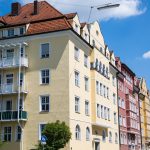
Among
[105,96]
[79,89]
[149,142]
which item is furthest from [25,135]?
[149,142]

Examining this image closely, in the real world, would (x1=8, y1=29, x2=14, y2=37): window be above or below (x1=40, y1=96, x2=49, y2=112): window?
above

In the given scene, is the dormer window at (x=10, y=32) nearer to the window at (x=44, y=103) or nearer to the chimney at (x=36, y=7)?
the chimney at (x=36, y=7)

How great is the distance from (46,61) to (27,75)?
2.94m

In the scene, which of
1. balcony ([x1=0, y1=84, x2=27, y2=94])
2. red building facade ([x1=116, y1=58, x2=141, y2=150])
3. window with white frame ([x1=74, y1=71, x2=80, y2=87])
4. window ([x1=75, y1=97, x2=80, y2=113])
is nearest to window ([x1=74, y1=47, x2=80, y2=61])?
window with white frame ([x1=74, y1=71, x2=80, y2=87])

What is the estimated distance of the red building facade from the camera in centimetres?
6919

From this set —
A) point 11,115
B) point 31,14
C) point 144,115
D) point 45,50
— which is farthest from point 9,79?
point 144,115

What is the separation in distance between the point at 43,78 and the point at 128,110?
31.4m

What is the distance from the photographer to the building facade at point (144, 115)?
293 ft

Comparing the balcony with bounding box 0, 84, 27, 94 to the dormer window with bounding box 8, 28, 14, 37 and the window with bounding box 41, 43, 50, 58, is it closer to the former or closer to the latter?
the window with bounding box 41, 43, 50, 58

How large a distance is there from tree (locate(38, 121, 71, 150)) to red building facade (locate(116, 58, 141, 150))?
27482 mm

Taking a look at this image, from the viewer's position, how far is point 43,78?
46.0 meters

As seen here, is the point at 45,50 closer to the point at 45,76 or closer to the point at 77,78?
the point at 45,76

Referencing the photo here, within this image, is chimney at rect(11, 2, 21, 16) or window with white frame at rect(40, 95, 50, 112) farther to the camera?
chimney at rect(11, 2, 21, 16)

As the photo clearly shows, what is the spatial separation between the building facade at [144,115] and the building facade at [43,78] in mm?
40359
